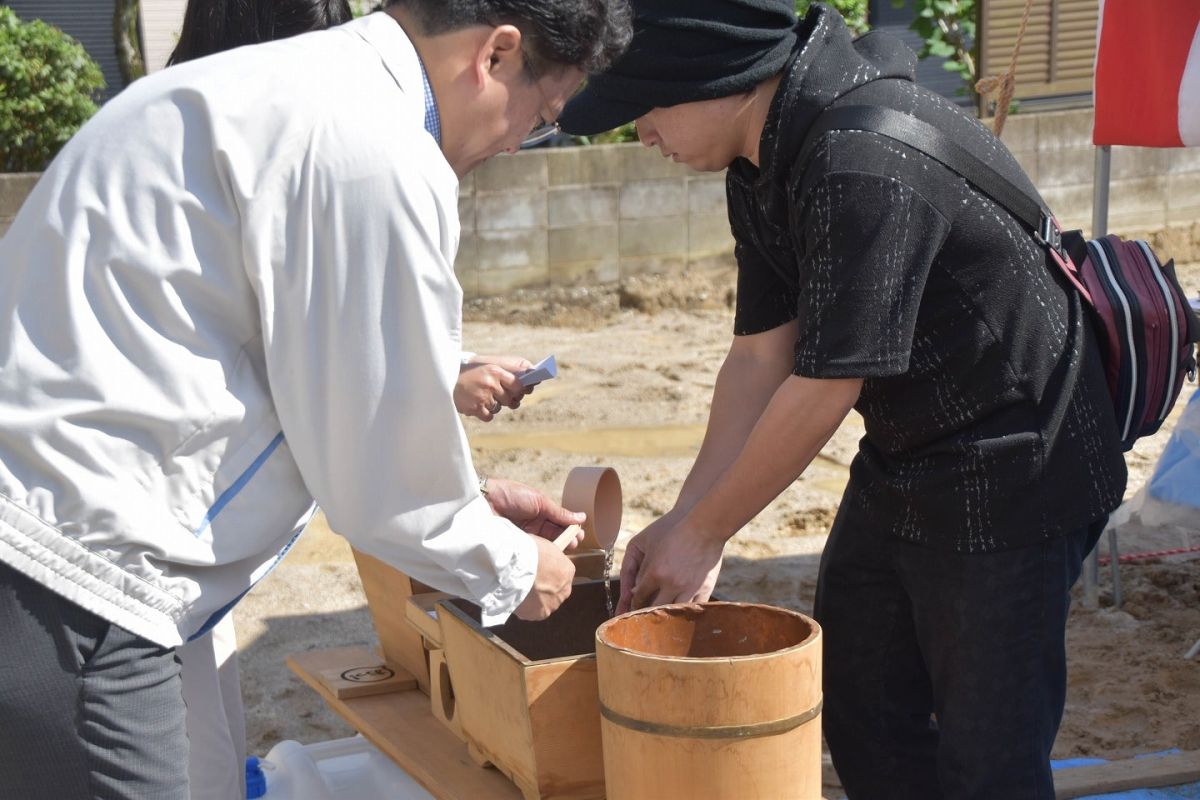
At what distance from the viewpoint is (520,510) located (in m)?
2.30

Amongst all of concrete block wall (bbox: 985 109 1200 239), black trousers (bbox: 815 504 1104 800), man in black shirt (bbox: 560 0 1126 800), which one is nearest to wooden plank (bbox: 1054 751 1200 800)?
black trousers (bbox: 815 504 1104 800)

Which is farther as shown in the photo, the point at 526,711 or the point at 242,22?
the point at 242,22

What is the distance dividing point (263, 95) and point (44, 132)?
710cm

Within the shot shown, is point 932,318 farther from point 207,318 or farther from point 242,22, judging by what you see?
point 242,22

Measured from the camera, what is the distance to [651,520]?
4820 millimetres

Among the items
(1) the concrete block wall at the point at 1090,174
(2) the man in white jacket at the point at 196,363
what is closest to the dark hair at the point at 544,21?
(2) the man in white jacket at the point at 196,363

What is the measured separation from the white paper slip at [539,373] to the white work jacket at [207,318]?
3.08 ft

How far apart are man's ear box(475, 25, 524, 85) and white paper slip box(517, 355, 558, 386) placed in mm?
862

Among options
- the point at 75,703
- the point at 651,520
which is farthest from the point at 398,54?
the point at 651,520

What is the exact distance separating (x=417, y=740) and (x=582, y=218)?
577 centimetres

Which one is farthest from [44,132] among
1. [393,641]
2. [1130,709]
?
[1130,709]

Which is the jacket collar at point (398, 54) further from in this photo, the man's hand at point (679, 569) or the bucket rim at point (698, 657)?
the man's hand at point (679, 569)

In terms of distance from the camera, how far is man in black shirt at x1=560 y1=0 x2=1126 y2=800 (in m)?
1.79

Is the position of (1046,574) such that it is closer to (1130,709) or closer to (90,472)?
(90,472)
